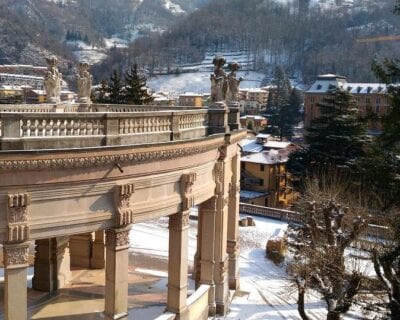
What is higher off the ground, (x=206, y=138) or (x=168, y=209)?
(x=206, y=138)

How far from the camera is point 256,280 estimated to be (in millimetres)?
26297

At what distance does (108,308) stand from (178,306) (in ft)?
9.88

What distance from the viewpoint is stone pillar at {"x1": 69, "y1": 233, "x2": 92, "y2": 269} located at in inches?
955

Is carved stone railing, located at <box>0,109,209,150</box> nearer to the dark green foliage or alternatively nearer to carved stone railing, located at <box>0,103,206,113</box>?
carved stone railing, located at <box>0,103,206,113</box>

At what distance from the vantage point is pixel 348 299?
1784 centimetres

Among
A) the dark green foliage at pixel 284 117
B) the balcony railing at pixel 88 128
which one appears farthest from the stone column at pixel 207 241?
the dark green foliage at pixel 284 117

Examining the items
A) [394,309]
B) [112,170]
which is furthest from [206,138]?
[394,309]

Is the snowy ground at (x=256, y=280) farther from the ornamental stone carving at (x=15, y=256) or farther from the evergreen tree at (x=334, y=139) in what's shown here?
the evergreen tree at (x=334, y=139)

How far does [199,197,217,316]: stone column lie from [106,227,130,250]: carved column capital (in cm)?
551

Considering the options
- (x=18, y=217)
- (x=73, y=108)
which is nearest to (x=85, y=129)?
(x=18, y=217)

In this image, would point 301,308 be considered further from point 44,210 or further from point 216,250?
point 44,210

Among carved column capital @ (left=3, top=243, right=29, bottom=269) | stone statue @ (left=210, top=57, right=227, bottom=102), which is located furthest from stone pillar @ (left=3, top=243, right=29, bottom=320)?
stone statue @ (left=210, top=57, right=227, bottom=102)

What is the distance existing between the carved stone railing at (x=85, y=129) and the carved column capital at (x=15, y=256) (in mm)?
2381

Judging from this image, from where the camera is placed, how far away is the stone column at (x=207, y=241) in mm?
19547
